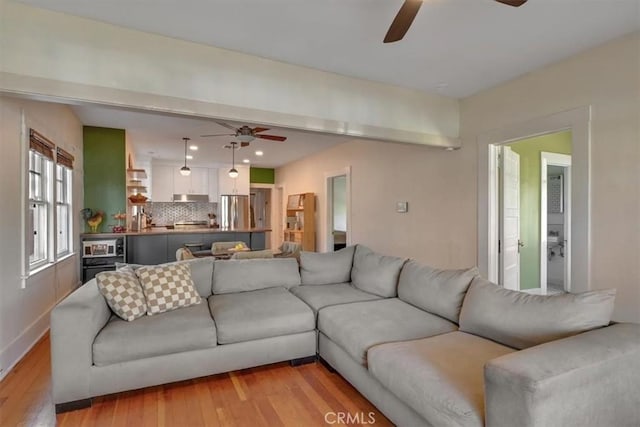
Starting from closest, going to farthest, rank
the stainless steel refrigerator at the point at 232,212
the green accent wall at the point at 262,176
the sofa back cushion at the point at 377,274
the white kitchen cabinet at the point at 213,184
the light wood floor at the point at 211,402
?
1. the light wood floor at the point at 211,402
2. the sofa back cushion at the point at 377,274
3. the stainless steel refrigerator at the point at 232,212
4. the white kitchen cabinet at the point at 213,184
5. the green accent wall at the point at 262,176

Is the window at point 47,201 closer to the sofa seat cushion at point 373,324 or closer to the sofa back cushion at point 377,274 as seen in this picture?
the sofa seat cushion at point 373,324

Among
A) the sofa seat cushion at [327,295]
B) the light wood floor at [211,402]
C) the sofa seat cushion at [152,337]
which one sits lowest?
the light wood floor at [211,402]

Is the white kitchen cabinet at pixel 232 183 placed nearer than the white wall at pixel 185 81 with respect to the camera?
No

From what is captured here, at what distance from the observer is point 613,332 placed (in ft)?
5.24

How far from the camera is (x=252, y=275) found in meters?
3.29

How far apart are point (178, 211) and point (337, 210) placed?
4.55 meters

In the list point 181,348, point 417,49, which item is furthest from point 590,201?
point 181,348

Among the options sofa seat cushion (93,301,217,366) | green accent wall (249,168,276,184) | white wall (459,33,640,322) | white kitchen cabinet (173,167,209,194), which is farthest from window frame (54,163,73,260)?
white wall (459,33,640,322)

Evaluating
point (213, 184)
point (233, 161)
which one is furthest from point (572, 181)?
point (213, 184)

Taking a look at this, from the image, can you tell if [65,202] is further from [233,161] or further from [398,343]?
[398,343]

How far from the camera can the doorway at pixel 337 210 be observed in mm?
6371

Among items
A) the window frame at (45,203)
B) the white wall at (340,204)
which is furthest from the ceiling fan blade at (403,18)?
the white wall at (340,204)

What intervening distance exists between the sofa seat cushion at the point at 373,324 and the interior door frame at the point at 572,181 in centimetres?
142

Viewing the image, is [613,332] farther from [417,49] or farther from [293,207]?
[293,207]
